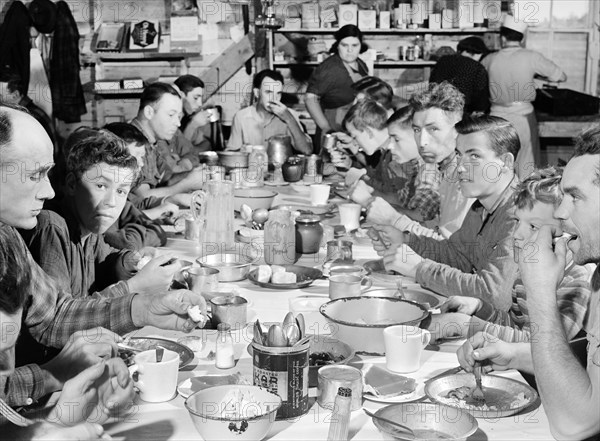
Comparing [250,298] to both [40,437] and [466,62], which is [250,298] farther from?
[466,62]

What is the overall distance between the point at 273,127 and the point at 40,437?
16.1ft

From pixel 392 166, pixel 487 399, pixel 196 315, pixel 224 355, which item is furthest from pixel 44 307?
pixel 392 166

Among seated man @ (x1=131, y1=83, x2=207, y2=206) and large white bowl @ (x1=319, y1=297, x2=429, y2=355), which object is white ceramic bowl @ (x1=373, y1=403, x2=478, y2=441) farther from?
seated man @ (x1=131, y1=83, x2=207, y2=206)

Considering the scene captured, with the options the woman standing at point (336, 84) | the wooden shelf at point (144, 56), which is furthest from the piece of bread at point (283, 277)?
the wooden shelf at point (144, 56)

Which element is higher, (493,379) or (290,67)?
(290,67)

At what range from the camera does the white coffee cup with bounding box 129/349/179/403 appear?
159 cm

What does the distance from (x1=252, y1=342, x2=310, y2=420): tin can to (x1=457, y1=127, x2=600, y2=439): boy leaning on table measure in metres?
0.45

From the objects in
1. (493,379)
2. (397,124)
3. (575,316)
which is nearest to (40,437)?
(493,379)

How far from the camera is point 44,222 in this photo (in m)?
2.18

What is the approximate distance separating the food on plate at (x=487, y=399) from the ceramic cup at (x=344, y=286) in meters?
0.61

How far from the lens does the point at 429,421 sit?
1497 millimetres

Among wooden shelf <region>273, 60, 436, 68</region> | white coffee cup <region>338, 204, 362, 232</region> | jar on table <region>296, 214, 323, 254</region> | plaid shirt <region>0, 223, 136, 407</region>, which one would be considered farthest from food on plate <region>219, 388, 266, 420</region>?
wooden shelf <region>273, 60, 436, 68</region>

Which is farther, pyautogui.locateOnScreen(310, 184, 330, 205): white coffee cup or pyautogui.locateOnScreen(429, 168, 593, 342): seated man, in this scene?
pyautogui.locateOnScreen(310, 184, 330, 205): white coffee cup

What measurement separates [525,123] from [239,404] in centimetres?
522
